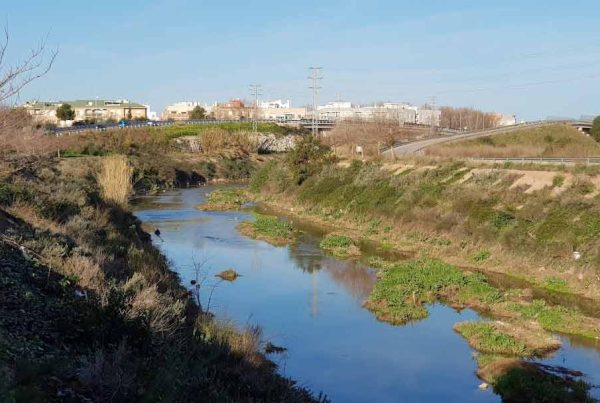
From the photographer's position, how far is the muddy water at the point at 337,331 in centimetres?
1353

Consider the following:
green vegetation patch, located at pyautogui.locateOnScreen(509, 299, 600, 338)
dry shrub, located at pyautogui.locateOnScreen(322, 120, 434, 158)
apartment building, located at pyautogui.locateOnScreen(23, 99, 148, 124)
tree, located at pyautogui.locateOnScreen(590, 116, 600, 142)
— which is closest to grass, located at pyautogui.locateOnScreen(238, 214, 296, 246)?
green vegetation patch, located at pyautogui.locateOnScreen(509, 299, 600, 338)

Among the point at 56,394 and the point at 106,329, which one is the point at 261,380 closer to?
the point at 106,329

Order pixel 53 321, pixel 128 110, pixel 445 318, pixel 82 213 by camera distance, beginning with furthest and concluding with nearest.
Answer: pixel 128 110 < pixel 82 213 < pixel 445 318 < pixel 53 321

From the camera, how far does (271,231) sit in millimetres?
32469

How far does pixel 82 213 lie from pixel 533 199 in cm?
1957

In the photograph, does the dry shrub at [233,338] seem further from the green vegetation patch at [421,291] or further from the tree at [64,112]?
the tree at [64,112]

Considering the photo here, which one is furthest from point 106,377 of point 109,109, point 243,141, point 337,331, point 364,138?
point 109,109

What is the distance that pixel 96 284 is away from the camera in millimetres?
11445

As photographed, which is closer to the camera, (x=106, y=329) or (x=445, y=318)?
(x=106, y=329)

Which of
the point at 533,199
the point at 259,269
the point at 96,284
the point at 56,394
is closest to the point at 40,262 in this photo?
the point at 96,284

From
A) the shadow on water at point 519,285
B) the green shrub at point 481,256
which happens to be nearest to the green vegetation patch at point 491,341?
the shadow on water at point 519,285

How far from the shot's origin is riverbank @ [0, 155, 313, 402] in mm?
7141

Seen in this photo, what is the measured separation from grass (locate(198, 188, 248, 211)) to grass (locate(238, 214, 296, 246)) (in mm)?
9586

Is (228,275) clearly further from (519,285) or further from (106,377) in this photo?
(106,377)
